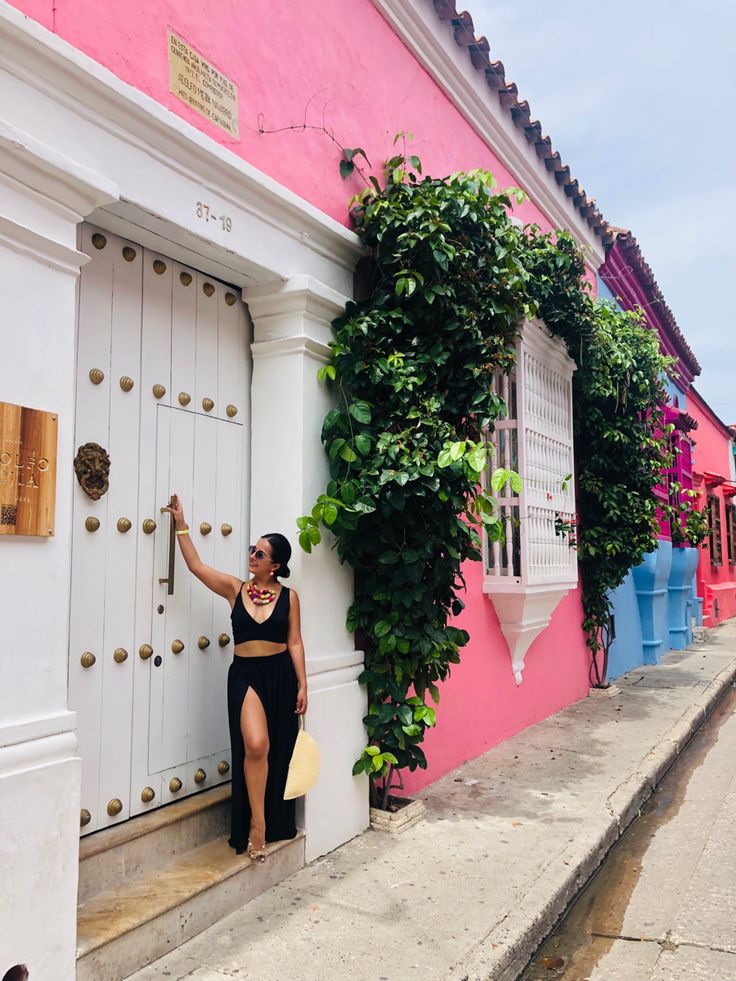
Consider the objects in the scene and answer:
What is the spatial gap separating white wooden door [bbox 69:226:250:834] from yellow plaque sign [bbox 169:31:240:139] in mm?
661

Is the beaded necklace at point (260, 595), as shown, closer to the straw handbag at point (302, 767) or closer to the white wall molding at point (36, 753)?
the straw handbag at point (302, 767)

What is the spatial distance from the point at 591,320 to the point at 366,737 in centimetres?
434

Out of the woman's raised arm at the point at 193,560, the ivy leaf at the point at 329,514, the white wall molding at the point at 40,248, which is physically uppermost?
the white wall molding at the point at 40,248

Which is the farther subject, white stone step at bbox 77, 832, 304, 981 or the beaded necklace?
the beaded necklace

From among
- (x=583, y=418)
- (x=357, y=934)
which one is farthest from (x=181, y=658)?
(x=583, y=418)

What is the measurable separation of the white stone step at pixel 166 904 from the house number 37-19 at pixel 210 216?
2741 mm

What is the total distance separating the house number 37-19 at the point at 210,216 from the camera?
3.50 meters

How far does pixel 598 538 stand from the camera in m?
8.29

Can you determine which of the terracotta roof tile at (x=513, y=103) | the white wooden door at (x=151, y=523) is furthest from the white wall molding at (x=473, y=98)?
the white wooden door at (x=151, y=523)

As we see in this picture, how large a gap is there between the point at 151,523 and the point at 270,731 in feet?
3.52

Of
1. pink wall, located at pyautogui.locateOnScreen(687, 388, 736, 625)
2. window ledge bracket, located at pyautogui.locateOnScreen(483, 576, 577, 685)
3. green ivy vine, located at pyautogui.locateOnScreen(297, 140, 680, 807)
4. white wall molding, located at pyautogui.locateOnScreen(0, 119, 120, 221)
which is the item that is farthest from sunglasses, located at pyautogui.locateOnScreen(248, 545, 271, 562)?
pink wall, located at pyautogui.locateOnScreen(687, 388, 736, 625)

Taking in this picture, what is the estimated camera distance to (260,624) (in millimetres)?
3621

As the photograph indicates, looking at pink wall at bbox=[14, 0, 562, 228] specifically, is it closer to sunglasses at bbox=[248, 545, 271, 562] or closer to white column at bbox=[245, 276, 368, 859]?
white column at bbox=[245, 276, 368, 859]

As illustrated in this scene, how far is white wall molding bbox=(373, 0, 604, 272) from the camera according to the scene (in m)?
5.38
